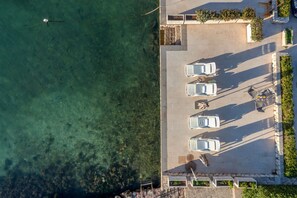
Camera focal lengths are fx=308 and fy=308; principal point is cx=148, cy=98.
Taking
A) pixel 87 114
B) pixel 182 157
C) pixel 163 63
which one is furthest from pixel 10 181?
pixel 163 63

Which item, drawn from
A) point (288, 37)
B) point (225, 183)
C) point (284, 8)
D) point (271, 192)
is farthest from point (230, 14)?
point (271, 192)

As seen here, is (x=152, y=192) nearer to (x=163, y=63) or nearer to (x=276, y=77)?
(x=163, y=63)

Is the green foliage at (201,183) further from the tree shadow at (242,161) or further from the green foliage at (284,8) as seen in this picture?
the green foliage at (284,8)

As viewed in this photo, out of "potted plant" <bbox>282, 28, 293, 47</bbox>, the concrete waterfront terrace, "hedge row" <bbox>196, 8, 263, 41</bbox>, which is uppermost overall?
"hedge row" <bbox>196, 8, 263, 41</bbox>

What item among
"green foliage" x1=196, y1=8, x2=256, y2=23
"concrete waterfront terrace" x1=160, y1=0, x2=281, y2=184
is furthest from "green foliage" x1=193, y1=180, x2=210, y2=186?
"green foliage" x1=196, y1=8, x2=256, y2=23

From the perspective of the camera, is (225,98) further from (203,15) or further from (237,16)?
(203,15)

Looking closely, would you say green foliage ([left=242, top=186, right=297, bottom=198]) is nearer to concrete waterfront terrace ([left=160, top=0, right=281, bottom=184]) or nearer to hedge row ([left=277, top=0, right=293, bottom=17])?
concrete waterfront terrace ([left=160, top=0, right=281, bottom=184])

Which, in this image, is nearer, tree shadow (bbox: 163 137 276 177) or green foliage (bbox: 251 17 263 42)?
green foliage (bbox: 251 17 263 42)

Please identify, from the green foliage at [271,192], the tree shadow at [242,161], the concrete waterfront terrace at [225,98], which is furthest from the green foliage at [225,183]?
the green foliage at [271,192]
